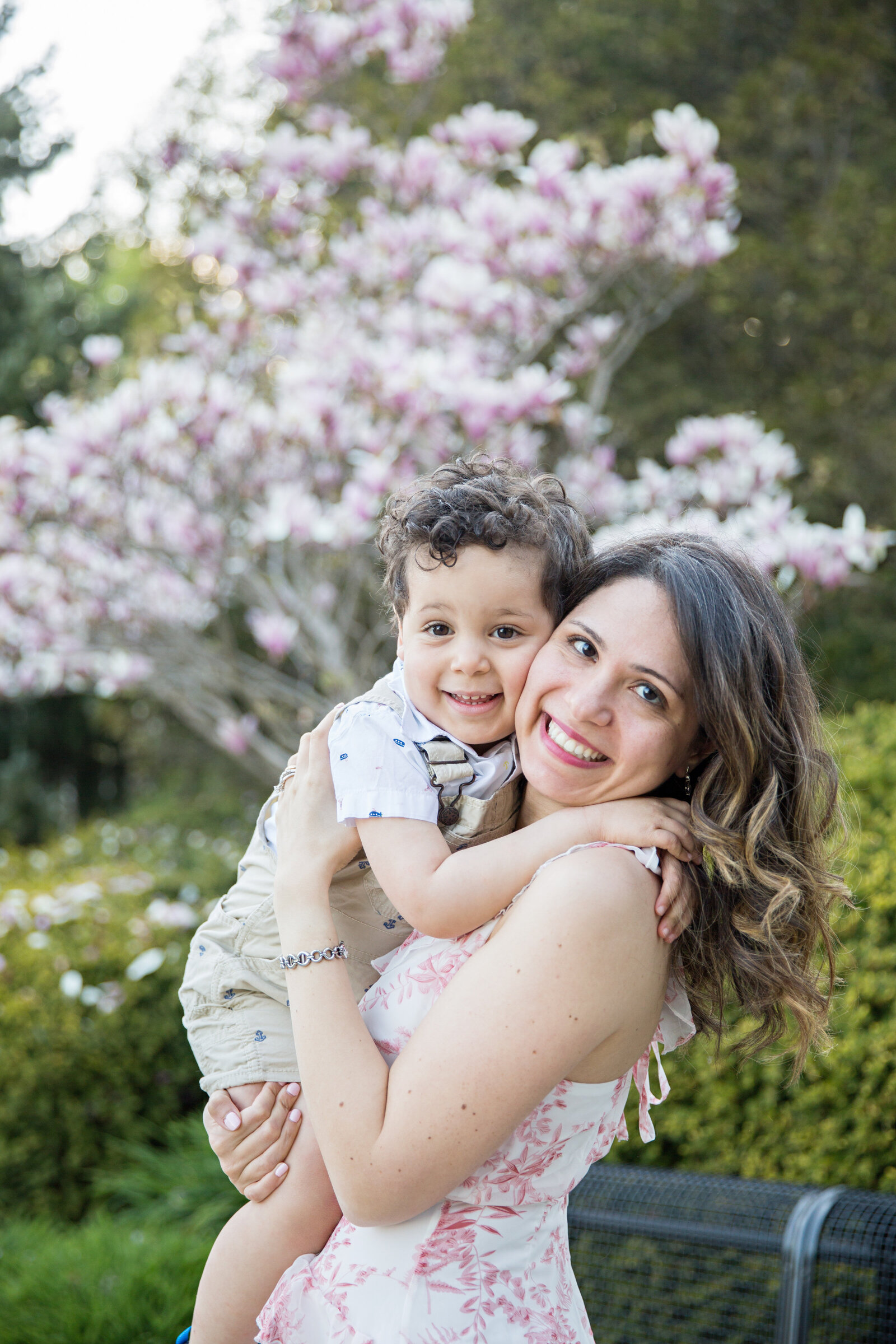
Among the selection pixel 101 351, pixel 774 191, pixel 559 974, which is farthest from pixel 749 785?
pixel 774 191

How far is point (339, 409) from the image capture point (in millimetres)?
4586

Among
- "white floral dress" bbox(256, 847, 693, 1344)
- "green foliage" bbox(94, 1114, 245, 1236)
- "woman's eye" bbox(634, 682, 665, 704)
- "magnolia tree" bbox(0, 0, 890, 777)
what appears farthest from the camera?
"magnolia tree" bbox(0, 0, 890, 777)

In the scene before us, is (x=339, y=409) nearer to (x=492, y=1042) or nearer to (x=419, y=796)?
(x=419, y=796)

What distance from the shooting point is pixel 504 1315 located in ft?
5.24

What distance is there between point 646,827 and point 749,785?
196 millimetres

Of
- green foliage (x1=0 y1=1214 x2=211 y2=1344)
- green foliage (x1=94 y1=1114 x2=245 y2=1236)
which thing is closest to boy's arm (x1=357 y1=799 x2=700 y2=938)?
green foliage (x1=0 y1=1214 x2=211 y2=1344)

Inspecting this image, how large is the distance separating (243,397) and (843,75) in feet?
18.3

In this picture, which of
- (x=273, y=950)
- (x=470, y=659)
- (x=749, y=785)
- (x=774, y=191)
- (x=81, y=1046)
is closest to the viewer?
(x=749, y=785)

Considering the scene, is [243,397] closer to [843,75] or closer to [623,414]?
[623,414]

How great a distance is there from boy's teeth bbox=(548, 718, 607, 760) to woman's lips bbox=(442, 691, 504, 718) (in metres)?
0.19

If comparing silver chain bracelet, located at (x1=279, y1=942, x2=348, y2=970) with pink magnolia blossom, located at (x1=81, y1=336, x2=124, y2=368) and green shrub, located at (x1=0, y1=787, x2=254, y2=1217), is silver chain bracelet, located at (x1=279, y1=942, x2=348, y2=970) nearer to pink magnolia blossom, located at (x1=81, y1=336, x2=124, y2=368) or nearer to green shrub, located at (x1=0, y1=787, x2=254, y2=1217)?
green shrub, located at (x1=0, y1=787, x2=254, y2=1217)

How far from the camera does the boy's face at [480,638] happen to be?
185cm

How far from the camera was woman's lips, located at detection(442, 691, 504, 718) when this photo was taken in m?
1.87

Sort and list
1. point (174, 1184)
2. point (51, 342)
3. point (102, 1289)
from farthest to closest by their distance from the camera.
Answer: point (51, 342) → point (174, 1184) → point (102, 1289)
